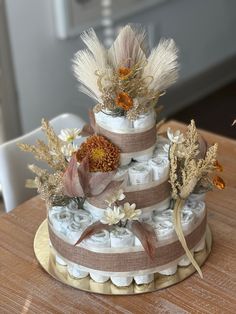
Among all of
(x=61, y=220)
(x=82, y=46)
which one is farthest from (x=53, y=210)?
(x=82, y=46)

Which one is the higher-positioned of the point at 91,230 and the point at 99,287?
the point at 91,230

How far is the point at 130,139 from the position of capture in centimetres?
123

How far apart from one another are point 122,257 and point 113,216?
0.32 feet

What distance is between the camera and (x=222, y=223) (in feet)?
4.84

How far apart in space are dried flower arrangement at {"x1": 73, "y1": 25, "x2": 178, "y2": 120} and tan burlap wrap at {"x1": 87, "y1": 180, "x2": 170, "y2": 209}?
151 mm

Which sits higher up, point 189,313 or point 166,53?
point 166,53

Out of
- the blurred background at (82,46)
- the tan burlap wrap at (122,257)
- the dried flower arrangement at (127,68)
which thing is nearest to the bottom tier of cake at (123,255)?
the tan burlap wrap at (122,257)

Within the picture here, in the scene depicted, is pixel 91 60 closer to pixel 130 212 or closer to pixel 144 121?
pixel 144 121

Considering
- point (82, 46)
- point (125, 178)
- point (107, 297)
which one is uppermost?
point (125, 178)

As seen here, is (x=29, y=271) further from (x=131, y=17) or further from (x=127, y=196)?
(x=131, y=17)

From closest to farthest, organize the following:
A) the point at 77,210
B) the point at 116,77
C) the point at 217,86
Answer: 1. the point at 116,77
2. the point at 77,210
3. the point at 217,86

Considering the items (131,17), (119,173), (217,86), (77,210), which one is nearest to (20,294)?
(77,210)

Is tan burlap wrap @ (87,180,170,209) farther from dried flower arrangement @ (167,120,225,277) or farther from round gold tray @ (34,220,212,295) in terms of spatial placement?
round gold tray @ (34,220,212,295)

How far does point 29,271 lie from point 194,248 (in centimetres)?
35
